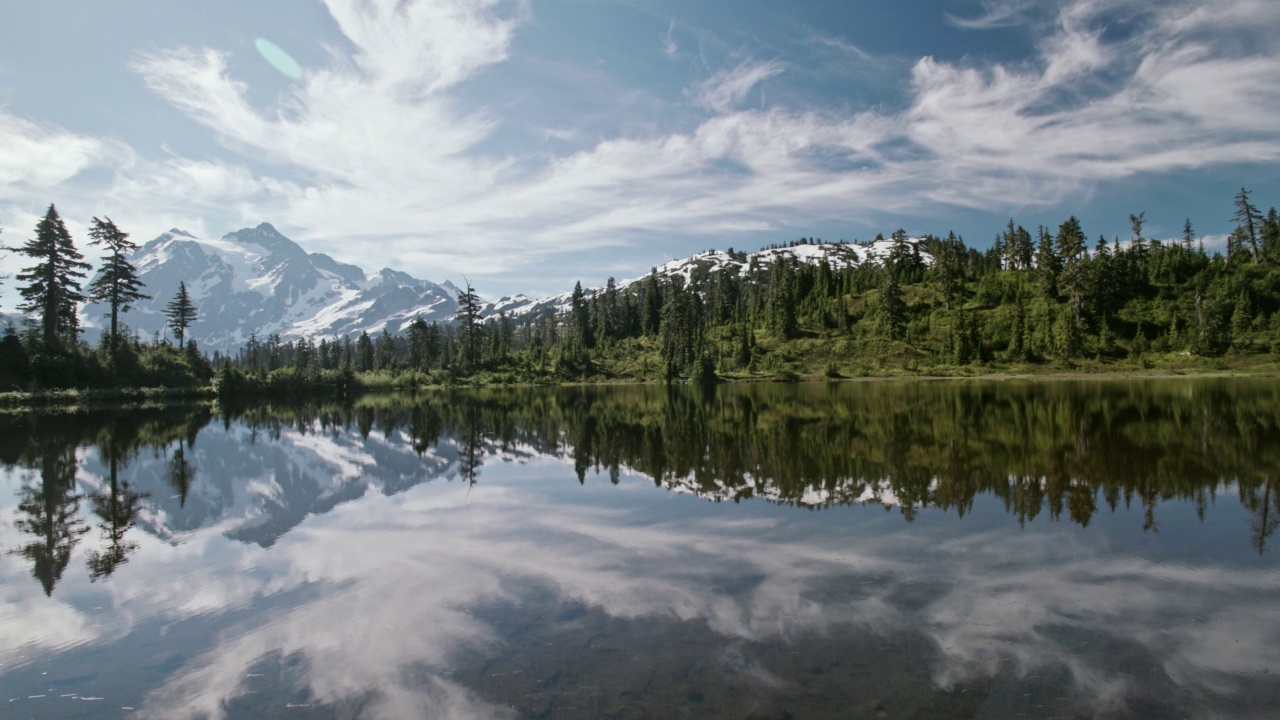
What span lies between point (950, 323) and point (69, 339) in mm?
140467

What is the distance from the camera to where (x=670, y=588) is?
32.1 feet

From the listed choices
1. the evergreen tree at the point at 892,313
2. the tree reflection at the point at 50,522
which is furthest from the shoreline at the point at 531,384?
the tree reflection at the point at 50,522

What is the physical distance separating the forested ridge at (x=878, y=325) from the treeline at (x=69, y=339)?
24 cm

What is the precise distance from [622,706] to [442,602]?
4383 millimetres

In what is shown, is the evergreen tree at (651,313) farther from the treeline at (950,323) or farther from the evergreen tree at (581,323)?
the evergreen tree at (581,323)

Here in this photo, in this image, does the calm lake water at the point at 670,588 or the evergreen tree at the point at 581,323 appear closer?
the calm lake water at the point at 670,588

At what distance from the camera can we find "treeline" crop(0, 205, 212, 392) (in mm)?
60719

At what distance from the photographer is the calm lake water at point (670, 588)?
6.79 metres

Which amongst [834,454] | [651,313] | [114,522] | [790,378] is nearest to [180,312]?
[651,313]

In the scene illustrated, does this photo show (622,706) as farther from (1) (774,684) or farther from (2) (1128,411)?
(2) (1128,411)

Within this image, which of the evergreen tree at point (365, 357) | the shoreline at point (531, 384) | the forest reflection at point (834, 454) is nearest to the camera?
the forest reflection at point (834, 454)

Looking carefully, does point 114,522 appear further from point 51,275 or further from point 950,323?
point 950,323

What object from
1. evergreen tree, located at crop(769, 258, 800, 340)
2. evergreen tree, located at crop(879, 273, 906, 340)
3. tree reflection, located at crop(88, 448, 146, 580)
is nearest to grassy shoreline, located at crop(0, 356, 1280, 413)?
evergreen tree, located at crop(879, 273, 906, 340)

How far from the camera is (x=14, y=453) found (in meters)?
26.8
